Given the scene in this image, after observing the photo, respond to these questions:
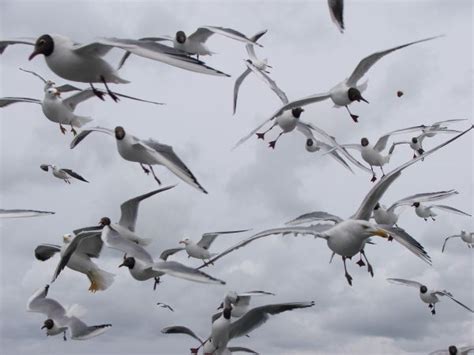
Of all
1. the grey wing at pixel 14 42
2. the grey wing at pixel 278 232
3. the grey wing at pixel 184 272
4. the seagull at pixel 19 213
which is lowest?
the grey wing at pixel 184 272

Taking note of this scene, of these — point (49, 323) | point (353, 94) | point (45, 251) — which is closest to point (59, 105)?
point (45, 251)

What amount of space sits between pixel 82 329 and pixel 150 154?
393 centimetres

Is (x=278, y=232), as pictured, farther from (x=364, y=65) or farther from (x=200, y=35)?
(x=200, y=35)

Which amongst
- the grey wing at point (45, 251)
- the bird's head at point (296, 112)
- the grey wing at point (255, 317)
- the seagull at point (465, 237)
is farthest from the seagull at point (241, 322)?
the seagull at point (465, 237)

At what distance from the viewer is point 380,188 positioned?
9.05 metres

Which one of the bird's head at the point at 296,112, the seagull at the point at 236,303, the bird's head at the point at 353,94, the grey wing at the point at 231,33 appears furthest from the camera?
the bird's head at the point at 296,112

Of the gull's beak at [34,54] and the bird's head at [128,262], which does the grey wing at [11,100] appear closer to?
the bird's head at [128,262]

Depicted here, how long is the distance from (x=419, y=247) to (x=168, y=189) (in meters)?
4.18

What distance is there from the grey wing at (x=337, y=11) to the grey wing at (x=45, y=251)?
223 inches

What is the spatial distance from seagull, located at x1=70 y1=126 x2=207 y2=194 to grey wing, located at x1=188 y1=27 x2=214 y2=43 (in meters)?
6.50

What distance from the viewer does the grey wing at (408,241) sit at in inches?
342

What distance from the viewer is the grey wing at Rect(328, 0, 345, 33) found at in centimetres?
1067

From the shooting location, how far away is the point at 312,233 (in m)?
9.41

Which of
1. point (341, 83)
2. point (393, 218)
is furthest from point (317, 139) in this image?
point (341, 83)
